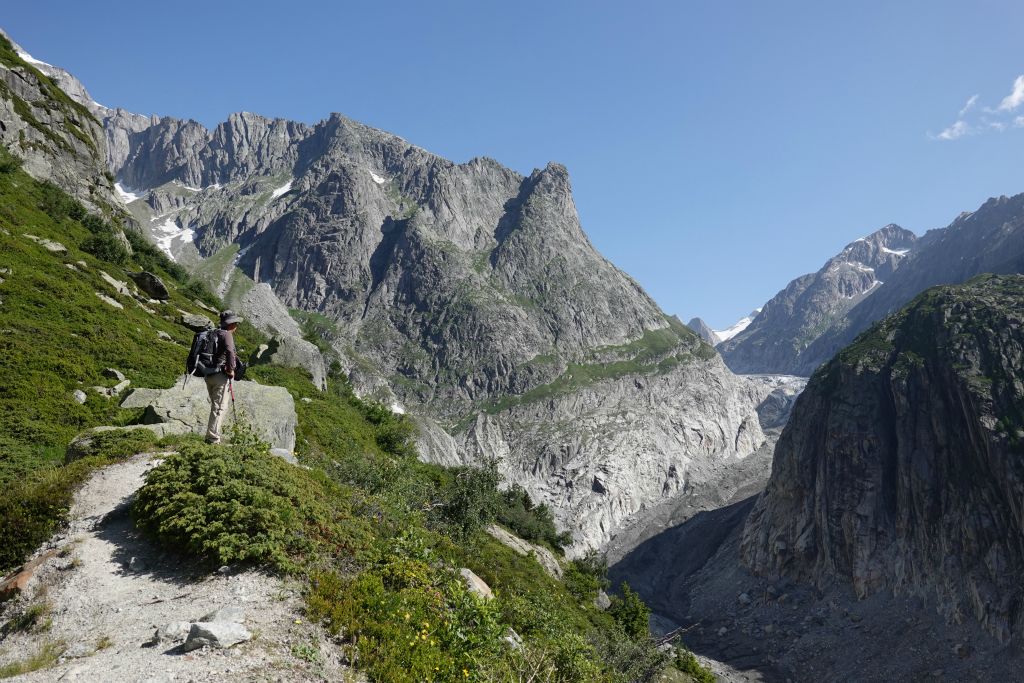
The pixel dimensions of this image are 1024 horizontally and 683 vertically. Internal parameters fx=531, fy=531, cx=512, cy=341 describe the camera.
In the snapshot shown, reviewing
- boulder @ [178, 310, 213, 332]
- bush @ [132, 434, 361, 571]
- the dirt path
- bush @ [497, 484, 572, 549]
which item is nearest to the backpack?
bush @ [132, 434, 361, 571]

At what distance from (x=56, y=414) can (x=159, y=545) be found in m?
12.8

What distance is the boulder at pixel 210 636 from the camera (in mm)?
8164

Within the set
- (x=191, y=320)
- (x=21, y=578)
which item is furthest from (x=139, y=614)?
(x=191, y=320)

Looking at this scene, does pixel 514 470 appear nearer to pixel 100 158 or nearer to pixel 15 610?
pixel 100 158

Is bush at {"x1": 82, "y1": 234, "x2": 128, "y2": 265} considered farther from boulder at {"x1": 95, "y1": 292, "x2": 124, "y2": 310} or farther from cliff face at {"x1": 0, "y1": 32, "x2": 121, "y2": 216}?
cliff face at {"x1": 0, "y1": 32, "x2": 121, "y2": 216}

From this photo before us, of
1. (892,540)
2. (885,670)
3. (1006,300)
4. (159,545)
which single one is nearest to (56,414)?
(159,545)

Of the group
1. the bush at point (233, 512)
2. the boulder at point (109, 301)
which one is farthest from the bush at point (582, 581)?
the boulder at point (109, 301)

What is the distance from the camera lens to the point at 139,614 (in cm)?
929

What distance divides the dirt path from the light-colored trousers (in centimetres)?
316

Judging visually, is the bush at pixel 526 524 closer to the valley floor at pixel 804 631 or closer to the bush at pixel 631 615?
the bush at pixel 631 615

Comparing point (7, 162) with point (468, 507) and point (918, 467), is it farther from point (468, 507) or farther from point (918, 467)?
point (918, 467)

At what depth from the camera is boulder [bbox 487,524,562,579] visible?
31500 millimetres

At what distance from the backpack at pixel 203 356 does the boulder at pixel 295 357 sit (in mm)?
32959

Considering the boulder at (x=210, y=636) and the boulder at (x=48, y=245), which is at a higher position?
the boulder at (x=48, y=245)
